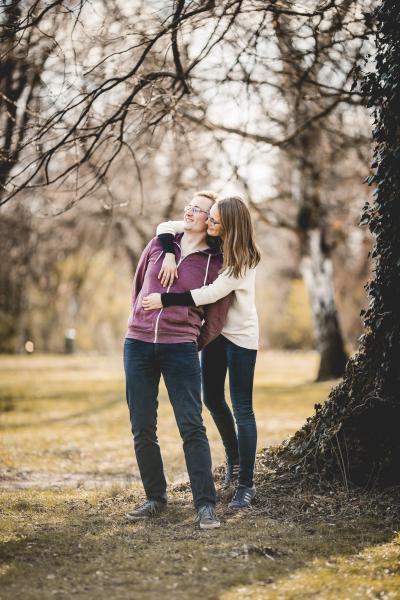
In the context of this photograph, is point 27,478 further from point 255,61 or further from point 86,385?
point 86,385

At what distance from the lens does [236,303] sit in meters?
4.55

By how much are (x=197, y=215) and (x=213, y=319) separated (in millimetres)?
676

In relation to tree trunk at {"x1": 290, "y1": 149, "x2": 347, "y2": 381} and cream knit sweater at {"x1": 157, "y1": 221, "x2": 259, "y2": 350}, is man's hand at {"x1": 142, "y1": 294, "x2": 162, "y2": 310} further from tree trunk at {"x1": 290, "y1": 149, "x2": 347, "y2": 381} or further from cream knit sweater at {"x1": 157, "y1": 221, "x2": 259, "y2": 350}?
tree trunk at {"x1": 290, "y1": 149, "x2": 347, "y2": 381}

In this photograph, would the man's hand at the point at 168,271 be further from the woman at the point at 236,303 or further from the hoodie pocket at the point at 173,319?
the hoodie pocket at the point at 173,319

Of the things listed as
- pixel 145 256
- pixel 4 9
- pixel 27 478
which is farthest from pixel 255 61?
pixel 27 478

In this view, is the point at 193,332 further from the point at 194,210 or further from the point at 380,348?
Answer: the point at 380,348

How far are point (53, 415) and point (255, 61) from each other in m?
7.22

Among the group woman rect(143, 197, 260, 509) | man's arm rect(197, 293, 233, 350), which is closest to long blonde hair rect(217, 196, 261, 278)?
woman rect(143, 197, 260, 509)

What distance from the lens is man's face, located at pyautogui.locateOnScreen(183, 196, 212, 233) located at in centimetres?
444

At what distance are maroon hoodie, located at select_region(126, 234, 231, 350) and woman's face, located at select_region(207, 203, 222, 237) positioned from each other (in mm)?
147

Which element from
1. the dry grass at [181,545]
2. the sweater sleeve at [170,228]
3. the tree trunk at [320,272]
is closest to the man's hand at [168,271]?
the sweater sleeve at [170,228]

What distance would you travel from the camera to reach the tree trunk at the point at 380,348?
454 cm

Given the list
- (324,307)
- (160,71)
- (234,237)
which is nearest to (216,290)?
(234,237)

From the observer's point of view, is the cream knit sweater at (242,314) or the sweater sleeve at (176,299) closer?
the sweater sleeve at (176,299)
